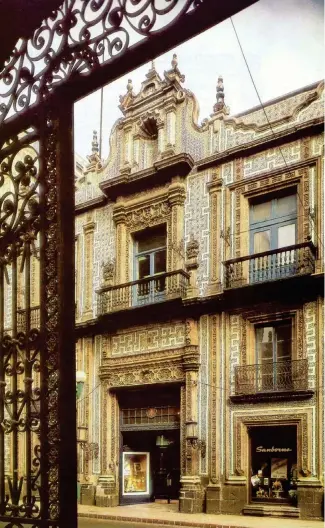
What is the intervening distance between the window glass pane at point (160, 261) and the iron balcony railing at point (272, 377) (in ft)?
7.19

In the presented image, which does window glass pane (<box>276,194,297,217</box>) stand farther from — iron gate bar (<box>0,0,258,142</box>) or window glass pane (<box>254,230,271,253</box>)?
iron gate bar (<box>0,0,258,142</box>)

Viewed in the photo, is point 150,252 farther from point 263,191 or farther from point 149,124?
point 263,191

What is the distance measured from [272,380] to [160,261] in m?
2.96

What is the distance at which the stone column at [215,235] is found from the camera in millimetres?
10289

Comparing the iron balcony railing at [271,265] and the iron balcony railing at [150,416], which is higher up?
the iron balcony railing at [271,265]

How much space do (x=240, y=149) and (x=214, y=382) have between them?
3.75 m

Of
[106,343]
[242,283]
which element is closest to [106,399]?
[106,343]

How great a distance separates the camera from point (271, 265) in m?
9.34

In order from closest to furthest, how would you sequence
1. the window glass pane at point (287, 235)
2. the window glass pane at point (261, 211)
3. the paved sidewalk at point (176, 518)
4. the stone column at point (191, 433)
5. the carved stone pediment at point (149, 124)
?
the paved sidewalk at point (176, 518) < the window glass pane at point (287, 235) < the stone column at point (191, 433) < the window glass pane at point (261, 211) < the carved stone pediment at point (149, 124)

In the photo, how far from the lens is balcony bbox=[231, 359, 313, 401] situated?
29.2 feet

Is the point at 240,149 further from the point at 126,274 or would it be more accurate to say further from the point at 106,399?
the point at 106,399

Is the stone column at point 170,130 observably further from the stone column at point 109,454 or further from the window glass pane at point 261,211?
the stone column at point 109,454

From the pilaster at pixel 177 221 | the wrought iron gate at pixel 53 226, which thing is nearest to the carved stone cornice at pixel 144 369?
the pilaster at pixel 177 221

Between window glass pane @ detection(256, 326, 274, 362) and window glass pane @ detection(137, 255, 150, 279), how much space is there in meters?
2.38
